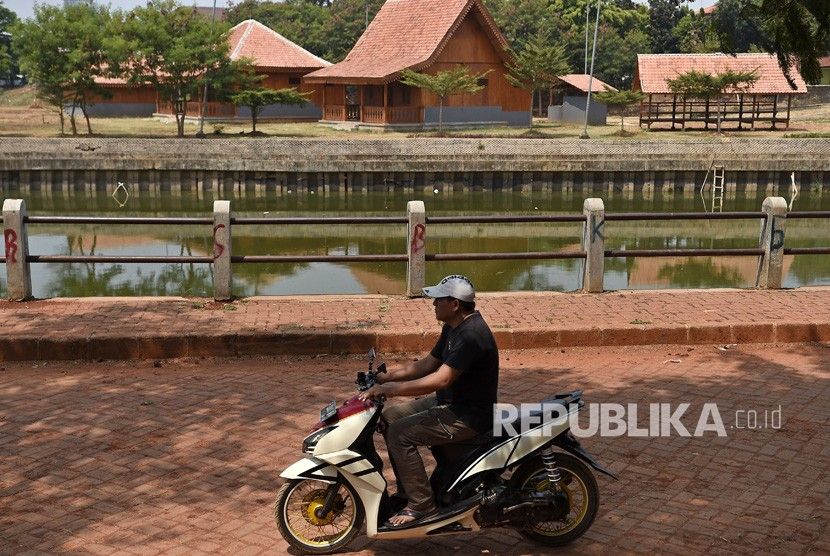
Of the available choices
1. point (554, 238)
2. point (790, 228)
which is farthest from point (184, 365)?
point (790, 228)

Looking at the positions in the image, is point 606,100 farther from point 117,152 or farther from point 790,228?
point 117,152

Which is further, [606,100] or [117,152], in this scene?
[606,100]

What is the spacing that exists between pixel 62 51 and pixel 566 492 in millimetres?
42758

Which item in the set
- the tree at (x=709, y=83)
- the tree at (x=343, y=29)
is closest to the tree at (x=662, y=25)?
the tree at (x=343, y=29)

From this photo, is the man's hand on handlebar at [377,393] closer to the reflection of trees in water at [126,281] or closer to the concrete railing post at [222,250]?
the concrete railing post at [222,250]

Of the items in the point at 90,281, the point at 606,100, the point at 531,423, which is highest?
the point at 606,100

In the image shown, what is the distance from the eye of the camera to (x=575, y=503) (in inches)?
212

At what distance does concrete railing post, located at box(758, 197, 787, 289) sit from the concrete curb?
71.5 inches

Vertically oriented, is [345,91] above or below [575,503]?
above

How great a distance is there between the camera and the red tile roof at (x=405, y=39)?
44938 mm

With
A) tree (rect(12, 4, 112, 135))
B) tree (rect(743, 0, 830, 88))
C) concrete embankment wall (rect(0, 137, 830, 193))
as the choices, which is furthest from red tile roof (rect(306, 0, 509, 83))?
tree (rect(743, 0, 830, 88))

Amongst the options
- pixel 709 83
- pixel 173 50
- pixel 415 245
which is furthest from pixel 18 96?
pixel 415 245

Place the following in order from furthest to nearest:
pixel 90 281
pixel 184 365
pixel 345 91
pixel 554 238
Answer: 1. pixel 345 91
2. pixel 554 238
3. pixel 90 281
4. pixel 184 365

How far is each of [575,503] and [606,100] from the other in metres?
45.3
